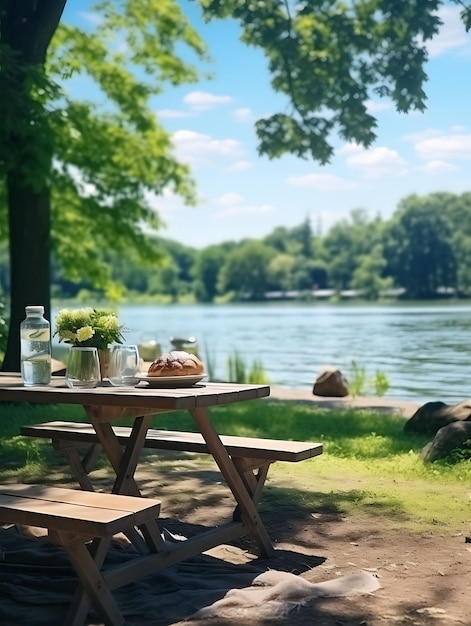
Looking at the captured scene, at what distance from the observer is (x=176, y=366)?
4.30 metres

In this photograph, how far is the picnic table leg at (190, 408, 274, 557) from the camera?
168 inches

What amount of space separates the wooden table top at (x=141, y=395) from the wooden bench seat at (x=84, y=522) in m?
0.41

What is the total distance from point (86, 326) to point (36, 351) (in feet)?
0.96

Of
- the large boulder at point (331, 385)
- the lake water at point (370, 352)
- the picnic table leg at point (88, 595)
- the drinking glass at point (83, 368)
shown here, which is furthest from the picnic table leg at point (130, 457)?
the large boulder at point (331, 385)

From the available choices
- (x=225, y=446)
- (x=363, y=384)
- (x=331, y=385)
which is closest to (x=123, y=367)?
(x=225, y=446)

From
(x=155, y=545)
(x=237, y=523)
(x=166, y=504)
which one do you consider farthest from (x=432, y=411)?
(x=155, y=545)

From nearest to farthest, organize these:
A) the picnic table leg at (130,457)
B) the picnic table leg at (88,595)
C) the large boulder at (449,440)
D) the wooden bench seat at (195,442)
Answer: the picnic table leg at (88,595) < the picnic table leg at (130,457) < the wooden bench seat at (195,442) < the large boulder at (449,440)

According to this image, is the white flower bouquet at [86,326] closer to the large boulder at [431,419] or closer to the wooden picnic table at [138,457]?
the wooden picnic table at [138,457]

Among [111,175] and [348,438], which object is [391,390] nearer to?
[111,175]

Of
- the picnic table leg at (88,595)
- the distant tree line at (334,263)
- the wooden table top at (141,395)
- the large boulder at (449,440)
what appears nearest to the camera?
the picnic table leg at (88,595)

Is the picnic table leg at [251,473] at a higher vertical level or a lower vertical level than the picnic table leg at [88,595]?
higher

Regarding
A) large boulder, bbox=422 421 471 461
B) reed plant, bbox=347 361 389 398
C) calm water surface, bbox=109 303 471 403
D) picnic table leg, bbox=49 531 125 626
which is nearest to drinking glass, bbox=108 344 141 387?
picnic table leg, bbox=49 531 125 626

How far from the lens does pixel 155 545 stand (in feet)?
13.6

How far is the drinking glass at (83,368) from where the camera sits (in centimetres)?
430
